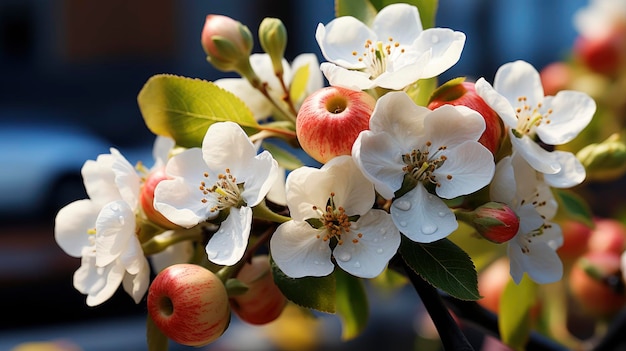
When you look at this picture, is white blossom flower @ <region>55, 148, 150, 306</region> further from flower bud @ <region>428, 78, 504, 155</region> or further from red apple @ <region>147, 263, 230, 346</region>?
flower bud @ <region>428, 78, 504, 155</region>

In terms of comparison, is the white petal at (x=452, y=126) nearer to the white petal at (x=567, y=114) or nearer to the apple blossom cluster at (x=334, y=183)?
the apple blossom cluster at (x=334, y=183)

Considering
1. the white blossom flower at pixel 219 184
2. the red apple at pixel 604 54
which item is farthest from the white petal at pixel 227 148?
the red apple at pixel 604 54

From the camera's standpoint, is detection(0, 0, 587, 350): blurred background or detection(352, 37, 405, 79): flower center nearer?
detection(352, 37, 405, 79): flower center

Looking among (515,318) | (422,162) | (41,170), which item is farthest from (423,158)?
(41,170)

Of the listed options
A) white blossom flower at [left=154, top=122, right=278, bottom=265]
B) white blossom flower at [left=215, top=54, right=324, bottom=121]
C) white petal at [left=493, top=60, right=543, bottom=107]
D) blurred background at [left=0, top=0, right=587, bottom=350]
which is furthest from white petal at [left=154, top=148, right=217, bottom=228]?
blurred background at [left=0, top=0, right=587, bottom=350]

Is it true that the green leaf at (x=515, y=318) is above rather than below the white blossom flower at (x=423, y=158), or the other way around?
below

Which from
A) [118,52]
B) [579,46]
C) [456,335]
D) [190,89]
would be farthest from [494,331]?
[118,52]
